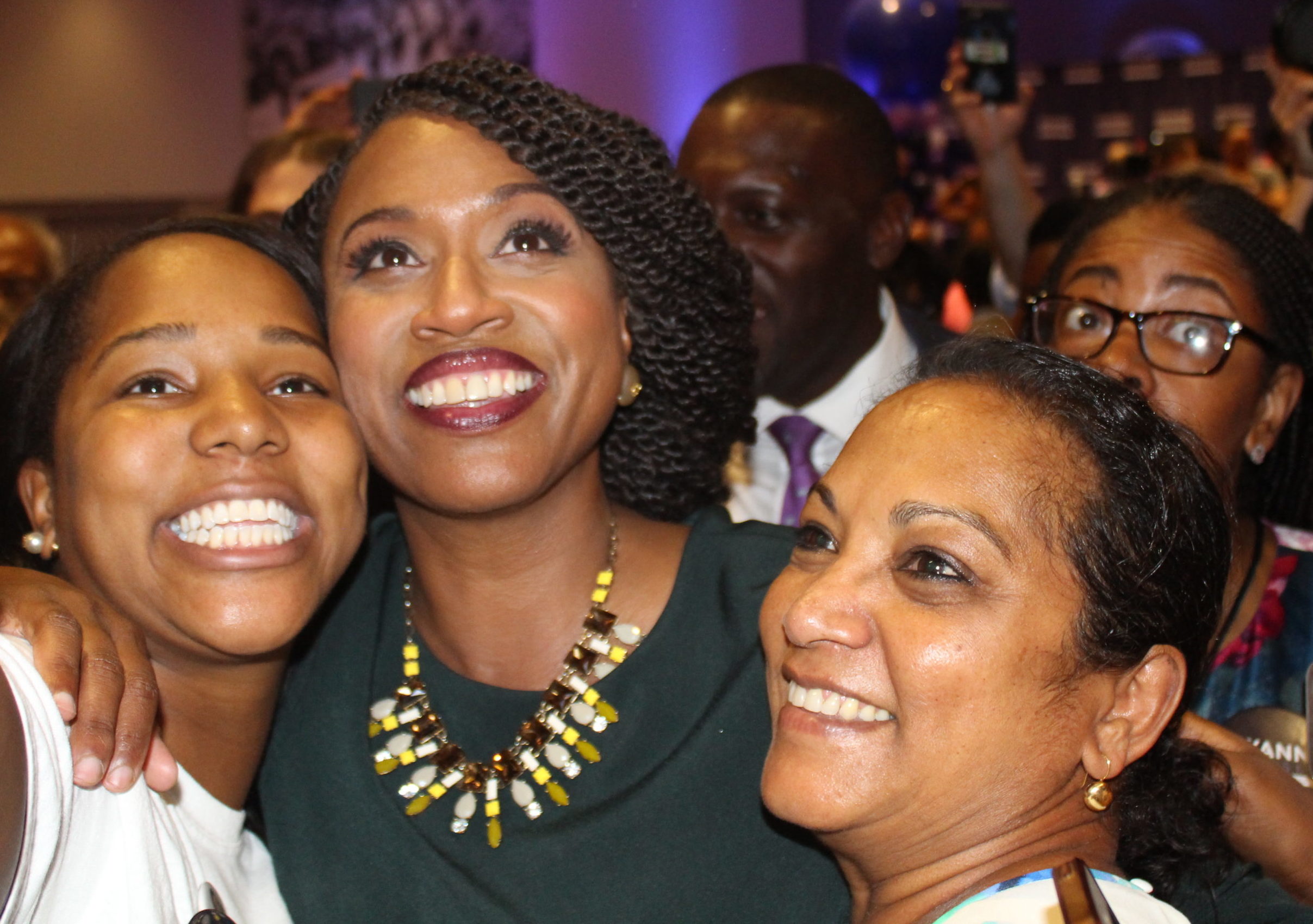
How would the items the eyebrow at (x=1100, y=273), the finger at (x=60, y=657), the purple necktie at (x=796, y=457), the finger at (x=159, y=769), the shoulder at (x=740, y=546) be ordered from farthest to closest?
the purple necktie at (x=796, y=457) → the eyebrow at (x=1100, y=273) → the shoulder at (x=740, y=546) → the finger at (x=159, y=769) → the finger at (x=60, y=657)

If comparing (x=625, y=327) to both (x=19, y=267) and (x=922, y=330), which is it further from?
(x=19, y=267)

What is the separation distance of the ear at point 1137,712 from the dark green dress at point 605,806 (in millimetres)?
514

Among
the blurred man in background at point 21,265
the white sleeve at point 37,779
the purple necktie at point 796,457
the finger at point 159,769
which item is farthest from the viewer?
the blurred man in background at point 21,265

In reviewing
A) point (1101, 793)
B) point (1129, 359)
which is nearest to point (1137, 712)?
point (1101, 793)

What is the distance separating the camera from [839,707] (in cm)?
146

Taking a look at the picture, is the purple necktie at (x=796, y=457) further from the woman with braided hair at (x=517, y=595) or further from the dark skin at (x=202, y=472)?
the dark skin at (x=202, y=472)

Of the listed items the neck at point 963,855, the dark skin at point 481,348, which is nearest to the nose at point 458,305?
the dark skin at point 481,348

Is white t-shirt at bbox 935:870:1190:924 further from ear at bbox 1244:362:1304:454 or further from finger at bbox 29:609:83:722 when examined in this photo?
ear at bbox 1244:362:1304:454

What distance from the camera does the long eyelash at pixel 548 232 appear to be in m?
1.94

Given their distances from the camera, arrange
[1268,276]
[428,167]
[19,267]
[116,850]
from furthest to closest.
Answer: [19,267] < [1268,276] < [428,167] < [116,850]

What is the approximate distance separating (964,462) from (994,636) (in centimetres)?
20

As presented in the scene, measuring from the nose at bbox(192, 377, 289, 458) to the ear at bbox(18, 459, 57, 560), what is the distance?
0.30 m

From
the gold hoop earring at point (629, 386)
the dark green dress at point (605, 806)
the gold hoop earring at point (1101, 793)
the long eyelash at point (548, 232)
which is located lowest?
the dark green dress at point (605, 806)

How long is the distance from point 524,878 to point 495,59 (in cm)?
132
